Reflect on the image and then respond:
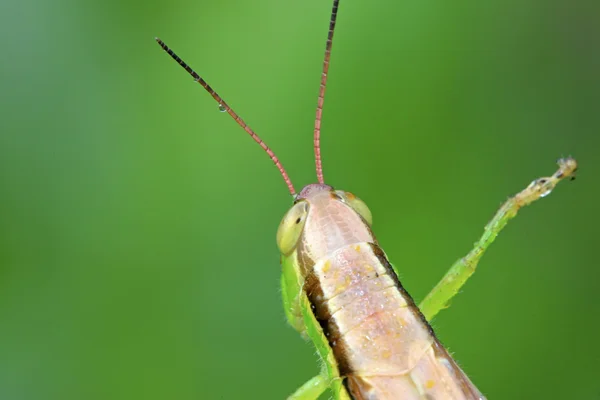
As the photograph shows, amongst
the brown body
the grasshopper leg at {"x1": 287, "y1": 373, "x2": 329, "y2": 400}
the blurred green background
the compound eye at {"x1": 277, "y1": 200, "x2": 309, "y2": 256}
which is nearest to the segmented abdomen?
the brown body

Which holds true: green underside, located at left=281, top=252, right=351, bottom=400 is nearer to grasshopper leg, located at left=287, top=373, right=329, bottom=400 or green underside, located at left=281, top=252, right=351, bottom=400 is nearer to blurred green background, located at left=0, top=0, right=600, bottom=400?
grasshopper leg, located at left=287, top=373, right=329, bottom=400

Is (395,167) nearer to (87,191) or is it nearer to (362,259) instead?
(362,259)

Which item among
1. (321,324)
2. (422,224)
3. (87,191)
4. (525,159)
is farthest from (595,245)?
(87,191)

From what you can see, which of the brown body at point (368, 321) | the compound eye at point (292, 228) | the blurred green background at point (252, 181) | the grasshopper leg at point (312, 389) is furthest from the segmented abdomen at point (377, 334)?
the blurred green background at point (252, 181)

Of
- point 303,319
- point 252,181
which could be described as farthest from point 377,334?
point 252,181

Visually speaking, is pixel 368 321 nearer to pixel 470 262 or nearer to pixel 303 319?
pixel 303 319
